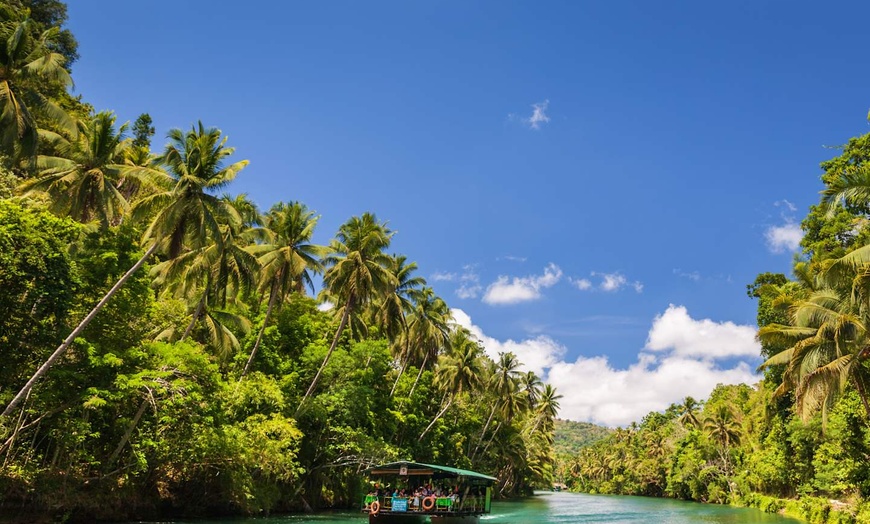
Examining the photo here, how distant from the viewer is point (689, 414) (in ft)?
292

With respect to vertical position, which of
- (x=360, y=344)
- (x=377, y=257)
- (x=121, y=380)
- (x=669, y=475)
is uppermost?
(x=377, y=257)

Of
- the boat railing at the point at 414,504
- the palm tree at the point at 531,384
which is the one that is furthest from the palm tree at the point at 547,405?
the boat railing at the point at 414,504

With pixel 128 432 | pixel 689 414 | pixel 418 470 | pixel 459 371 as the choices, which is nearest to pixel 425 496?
pixel 418 470

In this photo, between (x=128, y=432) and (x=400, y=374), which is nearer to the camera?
(x=128, y=432)

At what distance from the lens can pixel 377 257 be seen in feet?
115

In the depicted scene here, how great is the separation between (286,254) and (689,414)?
7748 cm

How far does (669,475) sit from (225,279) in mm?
74563

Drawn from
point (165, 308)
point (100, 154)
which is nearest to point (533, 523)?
point (165, 308)

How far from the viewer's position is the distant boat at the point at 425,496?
23484 mm

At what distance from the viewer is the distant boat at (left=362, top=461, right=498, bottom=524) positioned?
77.0 feet

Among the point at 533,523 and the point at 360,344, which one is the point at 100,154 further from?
the point at 533,523

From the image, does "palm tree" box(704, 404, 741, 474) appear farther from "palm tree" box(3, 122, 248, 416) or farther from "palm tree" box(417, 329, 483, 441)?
"palm tree" box(3, 122, 248, 416)

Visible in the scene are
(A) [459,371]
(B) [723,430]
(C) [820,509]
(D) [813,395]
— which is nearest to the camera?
(D) [813,395]

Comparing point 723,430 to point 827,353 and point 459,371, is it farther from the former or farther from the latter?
point 827,353
